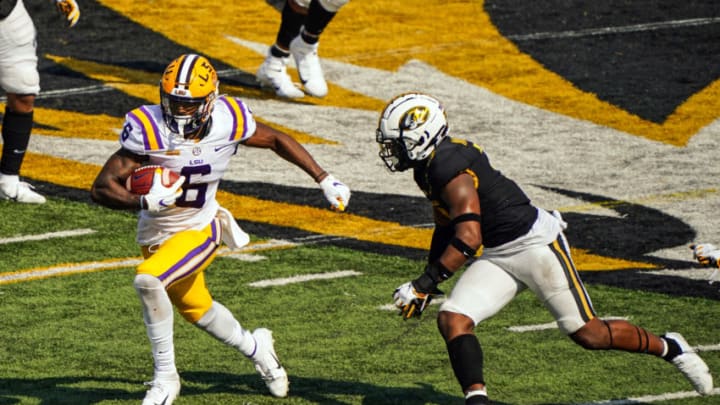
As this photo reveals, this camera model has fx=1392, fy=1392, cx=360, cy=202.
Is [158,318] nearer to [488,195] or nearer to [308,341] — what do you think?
[308,341]

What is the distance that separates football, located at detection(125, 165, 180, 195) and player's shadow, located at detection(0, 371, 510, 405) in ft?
3.61

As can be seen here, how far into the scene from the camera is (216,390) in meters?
7.11

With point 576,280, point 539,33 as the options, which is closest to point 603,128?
point 539,33

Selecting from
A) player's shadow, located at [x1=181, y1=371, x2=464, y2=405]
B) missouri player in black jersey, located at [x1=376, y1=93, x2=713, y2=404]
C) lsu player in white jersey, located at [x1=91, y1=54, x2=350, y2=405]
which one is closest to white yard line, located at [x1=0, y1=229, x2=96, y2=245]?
player's shadow, located at [x1=181, y1=371, x2=464, y2=405]

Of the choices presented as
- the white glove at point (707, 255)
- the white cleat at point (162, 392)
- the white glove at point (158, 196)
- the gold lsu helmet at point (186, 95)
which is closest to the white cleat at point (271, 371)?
the white cleat at point (162, 392)

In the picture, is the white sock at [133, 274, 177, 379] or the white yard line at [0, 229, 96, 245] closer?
the white sock at [133, 274, 177, 379]

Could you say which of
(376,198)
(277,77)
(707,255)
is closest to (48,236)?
(376,198)

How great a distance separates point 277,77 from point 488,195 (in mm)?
7214

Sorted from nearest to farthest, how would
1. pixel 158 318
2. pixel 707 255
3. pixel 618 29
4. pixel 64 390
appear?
pixel 158 318, pixel 707 255, pixel 64 390, pixel 618 29

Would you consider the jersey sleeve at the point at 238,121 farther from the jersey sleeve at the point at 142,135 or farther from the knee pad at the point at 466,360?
the knee pad at the point at 466,360

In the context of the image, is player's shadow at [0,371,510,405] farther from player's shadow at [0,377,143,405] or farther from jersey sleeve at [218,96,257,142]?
jersey sleeve at [218,96,257,142]

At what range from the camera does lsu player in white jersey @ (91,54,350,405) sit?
6688 millimetres

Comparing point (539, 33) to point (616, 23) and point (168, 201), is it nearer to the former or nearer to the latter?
point (616, 23)

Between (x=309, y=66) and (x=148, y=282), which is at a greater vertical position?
(x=148, y=282)
